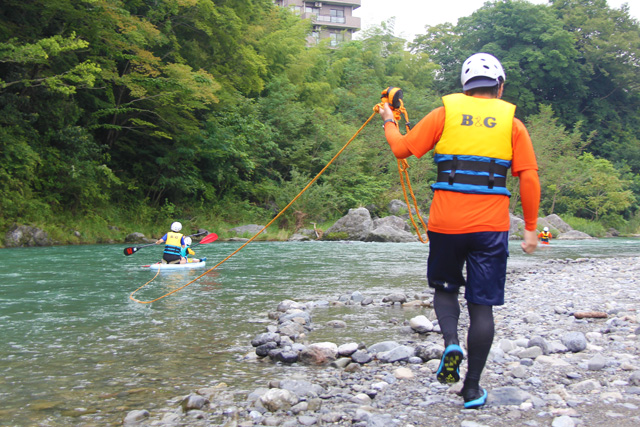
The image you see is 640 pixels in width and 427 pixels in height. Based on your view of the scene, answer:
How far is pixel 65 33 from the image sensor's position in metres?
17.0

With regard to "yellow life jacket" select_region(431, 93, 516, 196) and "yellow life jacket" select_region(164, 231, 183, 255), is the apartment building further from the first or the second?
"yellow life jacket" select_region(431, 93, 516, 196)

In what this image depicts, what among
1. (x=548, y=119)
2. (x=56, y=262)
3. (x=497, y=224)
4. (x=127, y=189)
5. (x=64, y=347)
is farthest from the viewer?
(x=548, y=119)

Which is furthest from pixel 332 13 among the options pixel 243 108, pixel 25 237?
pixel 25 237

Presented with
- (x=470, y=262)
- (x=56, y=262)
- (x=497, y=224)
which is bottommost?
(x=56, y=262)

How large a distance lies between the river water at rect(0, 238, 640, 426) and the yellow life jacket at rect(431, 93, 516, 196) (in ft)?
6.25

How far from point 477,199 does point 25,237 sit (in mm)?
16349

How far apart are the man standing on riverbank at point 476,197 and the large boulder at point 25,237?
15802 millimetres

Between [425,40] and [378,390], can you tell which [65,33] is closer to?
[378,390]

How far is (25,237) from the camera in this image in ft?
51.4

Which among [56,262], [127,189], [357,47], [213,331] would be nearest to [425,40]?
[357,47]

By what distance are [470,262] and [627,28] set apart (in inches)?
2066

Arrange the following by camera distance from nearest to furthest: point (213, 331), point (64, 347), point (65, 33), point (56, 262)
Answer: point (64, 347)
point (213, 331)
point (56, 262)
point (65, 33)

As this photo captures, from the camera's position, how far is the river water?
326 centimetres

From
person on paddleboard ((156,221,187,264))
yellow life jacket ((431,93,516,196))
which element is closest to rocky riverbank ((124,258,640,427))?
yellow life jacket ((431,93,516,196))
